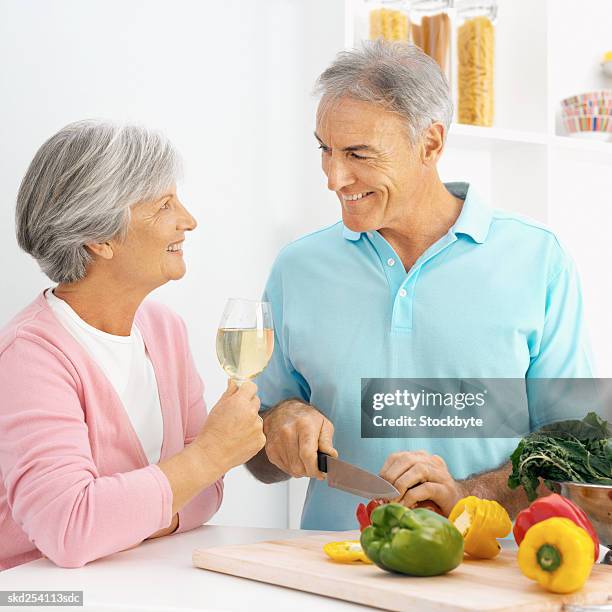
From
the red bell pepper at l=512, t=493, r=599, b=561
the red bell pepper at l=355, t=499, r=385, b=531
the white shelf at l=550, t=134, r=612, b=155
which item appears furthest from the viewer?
the white shelf at l=550, t=134, r=612, b=155

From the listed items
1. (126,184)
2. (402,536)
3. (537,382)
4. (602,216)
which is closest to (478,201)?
(537,382)

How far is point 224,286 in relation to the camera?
2451 millimetres

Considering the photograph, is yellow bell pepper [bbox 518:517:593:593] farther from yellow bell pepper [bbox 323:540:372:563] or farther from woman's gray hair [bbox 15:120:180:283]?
woman's gray hair [bbox 15:120:180:283]

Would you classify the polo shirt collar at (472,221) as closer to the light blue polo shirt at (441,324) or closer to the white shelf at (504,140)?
the light blue polo shirt at (441,324)

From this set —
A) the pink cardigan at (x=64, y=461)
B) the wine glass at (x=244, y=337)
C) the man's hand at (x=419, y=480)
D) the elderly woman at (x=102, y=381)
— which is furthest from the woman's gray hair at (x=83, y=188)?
the man's hand at (x=419, y=480)

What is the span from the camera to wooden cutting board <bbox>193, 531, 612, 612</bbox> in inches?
44.8

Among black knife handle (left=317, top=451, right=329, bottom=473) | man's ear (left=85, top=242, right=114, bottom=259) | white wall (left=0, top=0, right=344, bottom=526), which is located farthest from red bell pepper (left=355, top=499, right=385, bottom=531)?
white wall (left=0, top=0, right=344, bottom=526)

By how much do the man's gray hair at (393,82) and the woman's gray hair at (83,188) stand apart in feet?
1.27

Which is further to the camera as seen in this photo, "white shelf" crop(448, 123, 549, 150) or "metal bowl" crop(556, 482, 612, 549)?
"white shelf" crop(448, 123, 549, 150)

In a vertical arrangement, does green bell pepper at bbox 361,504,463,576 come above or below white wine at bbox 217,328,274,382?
below

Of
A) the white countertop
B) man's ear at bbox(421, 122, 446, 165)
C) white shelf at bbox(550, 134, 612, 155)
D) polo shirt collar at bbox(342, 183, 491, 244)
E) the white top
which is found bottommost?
the white countertop

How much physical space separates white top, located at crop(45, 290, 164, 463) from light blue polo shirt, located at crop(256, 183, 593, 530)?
35 cm

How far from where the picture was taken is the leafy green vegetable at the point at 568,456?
1.41 metres

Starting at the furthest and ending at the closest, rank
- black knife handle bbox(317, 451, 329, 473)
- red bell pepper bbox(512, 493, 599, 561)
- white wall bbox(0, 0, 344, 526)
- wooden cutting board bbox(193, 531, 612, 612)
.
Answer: white wall bbox(0, 0, 344, 526), black knife handle bbox(317, 451, 329, 473), red bell pepper bbox(512, 493, 599, 561), wooden cutting board bbox(193, 531, 612, 612)
